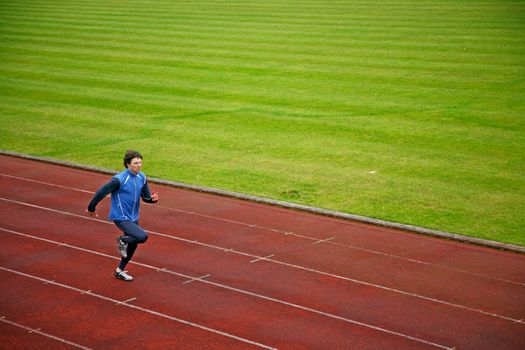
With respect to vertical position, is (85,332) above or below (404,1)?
below

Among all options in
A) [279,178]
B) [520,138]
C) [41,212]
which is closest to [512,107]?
[520,138]

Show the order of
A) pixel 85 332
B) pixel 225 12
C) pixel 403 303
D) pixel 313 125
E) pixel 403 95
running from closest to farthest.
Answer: pixel 85 332
pixel 403 303
pixel 313 125
pixel 403 95
pixel 225 12

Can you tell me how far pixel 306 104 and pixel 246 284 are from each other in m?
12.9

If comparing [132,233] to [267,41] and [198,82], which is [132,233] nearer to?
[198,82]

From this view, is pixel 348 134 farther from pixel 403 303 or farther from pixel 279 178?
pixel 403 303

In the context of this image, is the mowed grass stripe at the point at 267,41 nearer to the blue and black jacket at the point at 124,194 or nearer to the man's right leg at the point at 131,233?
the blue and black jacket at the point at 124,194

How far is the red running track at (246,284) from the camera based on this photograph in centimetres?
888

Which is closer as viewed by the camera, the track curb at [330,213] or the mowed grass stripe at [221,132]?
the track curb at [330,213]

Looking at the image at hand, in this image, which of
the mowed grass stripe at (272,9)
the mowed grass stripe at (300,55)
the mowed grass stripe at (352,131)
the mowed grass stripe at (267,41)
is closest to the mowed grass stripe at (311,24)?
the mowed grass stripe at (272,9)

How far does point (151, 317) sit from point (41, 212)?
5.39 metres

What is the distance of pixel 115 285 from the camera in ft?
34.1

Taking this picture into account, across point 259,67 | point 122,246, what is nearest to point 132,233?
point 122,246

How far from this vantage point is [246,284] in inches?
412

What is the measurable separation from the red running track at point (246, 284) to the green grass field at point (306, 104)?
63.5 inches
